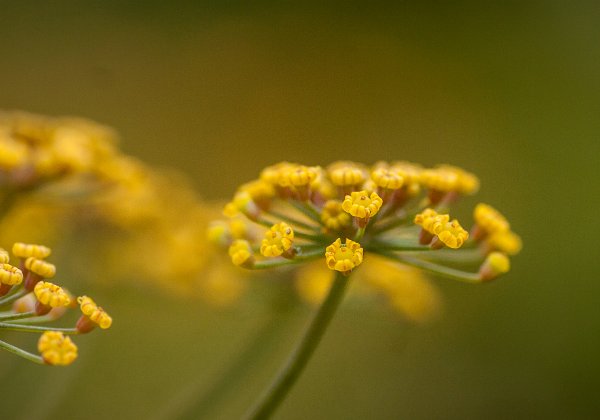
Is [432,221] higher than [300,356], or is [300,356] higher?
[432,221]

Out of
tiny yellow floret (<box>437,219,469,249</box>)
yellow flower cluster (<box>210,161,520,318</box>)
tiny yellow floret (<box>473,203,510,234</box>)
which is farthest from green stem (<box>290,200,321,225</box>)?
tiny yellow floret (<box>473,203,510,234</box>)

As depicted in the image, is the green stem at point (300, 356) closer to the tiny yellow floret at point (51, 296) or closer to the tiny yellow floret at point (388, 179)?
the tiny yellow floret at point (388, 179)

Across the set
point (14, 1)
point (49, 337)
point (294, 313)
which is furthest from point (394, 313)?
point (14, 1)

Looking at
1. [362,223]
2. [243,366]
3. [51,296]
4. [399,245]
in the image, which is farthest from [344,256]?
[243,366]

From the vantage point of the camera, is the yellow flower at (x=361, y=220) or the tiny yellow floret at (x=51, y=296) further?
the yellow flower at (x=361, y=220)

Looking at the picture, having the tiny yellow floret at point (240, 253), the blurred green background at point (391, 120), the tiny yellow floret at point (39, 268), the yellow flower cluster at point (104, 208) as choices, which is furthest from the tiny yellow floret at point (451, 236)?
the blurred green background at point (391, 120)

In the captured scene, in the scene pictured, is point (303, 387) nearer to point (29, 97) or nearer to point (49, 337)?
point (49, 337)

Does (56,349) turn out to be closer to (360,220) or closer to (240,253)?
(240,253)
